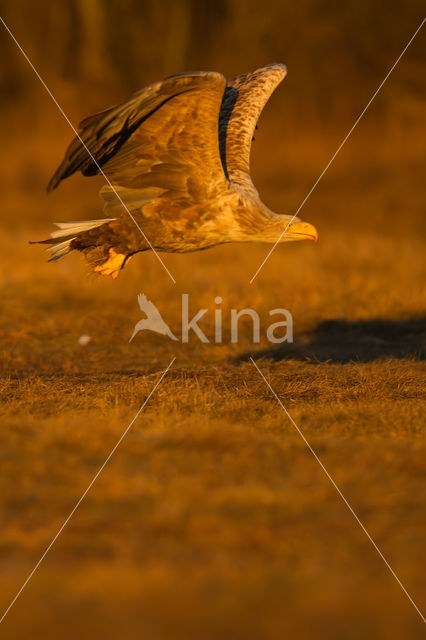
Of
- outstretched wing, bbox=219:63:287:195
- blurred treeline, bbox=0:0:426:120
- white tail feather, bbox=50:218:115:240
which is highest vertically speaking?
outstretched wing, bbox=219:63:287:195

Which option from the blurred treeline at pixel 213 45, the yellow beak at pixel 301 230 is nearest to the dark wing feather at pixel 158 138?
the yellow beak at pixel 301 230

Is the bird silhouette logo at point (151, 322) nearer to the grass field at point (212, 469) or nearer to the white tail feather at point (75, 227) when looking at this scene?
the grass field at point (212, 469)

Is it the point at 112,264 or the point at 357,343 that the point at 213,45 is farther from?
the point at 112,264

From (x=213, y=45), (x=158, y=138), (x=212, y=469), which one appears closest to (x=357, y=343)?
(x=158, y=138)

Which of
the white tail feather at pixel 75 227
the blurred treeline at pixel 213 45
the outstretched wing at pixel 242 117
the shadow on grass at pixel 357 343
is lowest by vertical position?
the shadow on grass at pixel 357 343

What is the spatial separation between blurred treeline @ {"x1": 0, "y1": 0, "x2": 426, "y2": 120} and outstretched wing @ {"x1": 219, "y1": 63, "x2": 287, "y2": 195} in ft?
53.0

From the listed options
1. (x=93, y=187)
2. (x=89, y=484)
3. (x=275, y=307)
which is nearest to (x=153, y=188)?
(x=89, y=484)

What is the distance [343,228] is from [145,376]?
1169 centimetres

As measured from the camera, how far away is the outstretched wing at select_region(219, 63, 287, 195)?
7555mm

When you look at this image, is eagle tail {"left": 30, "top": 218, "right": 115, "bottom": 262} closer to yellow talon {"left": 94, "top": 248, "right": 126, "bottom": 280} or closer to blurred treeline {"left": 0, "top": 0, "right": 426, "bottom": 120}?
yellow talon {"left": 94, "top": 248, "right": 126, "bottom": 280}

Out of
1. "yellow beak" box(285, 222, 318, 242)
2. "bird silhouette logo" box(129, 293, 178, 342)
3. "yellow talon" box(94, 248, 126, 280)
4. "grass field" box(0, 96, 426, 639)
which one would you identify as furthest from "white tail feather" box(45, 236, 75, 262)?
"bird silhouette logo" box(129, 293, 178, 342)

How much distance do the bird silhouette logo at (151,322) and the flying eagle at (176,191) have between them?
8.18ft

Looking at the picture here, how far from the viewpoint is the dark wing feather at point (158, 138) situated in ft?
19.2

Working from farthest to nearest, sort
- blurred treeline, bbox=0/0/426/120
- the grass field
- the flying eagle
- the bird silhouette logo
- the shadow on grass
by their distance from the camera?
1. blurred treeline, bbox=0/0/426/120
2. the bird silhouette logo
3. the shadow on grass
4. the flying eagle
5. the grass field
